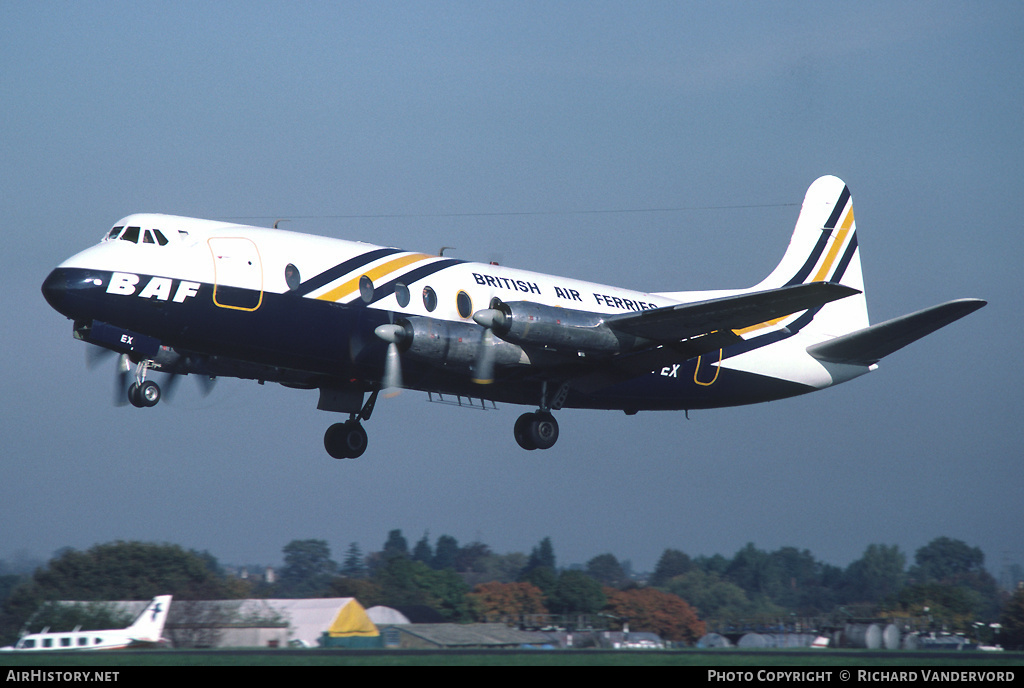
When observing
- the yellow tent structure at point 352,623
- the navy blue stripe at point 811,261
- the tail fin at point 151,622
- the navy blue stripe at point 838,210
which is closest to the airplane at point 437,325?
the navy blue stripe at point 811,261

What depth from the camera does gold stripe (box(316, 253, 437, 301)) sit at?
19.2 meters

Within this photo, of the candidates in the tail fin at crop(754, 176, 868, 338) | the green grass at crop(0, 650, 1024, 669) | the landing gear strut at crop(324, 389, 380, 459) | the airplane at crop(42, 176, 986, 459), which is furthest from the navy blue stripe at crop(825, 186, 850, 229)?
the landing gear strut at crop(324, 389, 380, 459)

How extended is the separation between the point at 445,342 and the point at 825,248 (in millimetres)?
13384

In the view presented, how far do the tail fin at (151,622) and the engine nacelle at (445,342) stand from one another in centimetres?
1133

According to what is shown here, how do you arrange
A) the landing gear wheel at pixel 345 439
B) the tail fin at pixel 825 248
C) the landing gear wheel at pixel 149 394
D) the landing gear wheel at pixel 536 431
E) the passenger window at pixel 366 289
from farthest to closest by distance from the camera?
the landing gear wheel at pixel 149 394
the tail fin at pixel 825 248
the landing gear wheel at pixel 345 439
the landing gear wheel at pixel 536 431
the passenger window at pixel 366 289

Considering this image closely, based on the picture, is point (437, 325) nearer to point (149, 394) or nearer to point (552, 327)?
point (552, 327)

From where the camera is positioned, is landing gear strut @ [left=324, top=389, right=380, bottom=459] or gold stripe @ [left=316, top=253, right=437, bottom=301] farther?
landing gear strut @ [left=324, top=389, right=380, bottom=459]

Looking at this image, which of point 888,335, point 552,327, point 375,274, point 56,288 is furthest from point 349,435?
point 888,335

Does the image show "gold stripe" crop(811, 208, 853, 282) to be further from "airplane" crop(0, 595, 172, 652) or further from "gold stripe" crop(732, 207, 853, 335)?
"airplane" crop(0, 595, 172, 652)

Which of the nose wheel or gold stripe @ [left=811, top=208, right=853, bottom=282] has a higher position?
gold stripe @ [left=811, top=208, right=853, bottom=282]

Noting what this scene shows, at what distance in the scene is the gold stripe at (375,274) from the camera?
19.2 meters

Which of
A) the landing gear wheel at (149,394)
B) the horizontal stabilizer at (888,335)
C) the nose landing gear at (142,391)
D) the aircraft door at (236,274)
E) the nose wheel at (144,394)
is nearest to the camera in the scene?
the aircraft door at (236,274)

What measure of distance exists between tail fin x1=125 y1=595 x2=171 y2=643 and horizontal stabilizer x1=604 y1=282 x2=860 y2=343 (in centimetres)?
1379

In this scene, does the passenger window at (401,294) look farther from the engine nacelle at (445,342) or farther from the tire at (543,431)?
the tire at (543,431)
